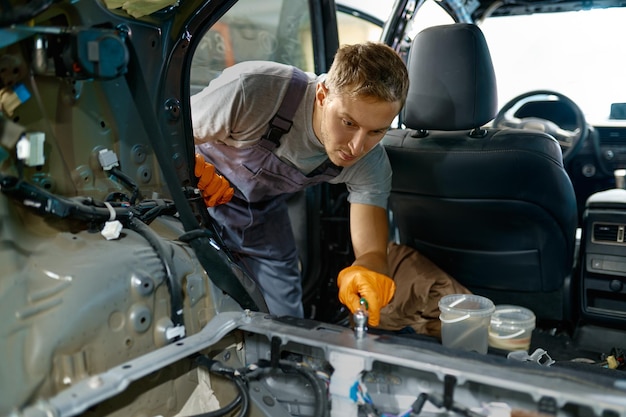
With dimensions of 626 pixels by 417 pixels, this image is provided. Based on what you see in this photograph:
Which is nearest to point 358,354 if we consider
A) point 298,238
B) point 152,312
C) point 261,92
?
point 152,312

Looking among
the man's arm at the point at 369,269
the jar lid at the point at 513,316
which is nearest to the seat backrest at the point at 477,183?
the jar lid at the point at 513,316

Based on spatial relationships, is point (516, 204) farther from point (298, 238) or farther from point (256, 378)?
point (256, 378)

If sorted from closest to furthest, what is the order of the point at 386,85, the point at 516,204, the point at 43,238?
the point at 43,238, the point at 386,85, the point at 516,204

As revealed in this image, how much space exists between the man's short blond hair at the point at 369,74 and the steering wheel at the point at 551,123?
181 centimetres

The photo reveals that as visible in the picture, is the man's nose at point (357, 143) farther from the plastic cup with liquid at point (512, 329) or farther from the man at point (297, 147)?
the plastic cup with liquid at point (512, 329)

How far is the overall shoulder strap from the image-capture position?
2.19m

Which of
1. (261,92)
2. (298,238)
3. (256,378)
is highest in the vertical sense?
(261,92)

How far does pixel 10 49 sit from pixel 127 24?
31cm

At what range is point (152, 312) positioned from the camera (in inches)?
51.9

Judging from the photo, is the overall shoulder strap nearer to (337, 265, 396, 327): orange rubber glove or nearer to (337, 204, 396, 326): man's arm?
(337, 204, 396, 326): man's arm

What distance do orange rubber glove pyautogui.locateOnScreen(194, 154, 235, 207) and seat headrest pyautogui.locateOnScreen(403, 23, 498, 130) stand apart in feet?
3.26

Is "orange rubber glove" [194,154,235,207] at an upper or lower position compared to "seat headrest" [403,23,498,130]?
lower

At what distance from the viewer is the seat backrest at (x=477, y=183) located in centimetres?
237

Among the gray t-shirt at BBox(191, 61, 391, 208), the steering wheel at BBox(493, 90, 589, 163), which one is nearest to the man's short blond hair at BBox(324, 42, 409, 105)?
the gray t-shirt at BBox(191, 61, 391, 208)
